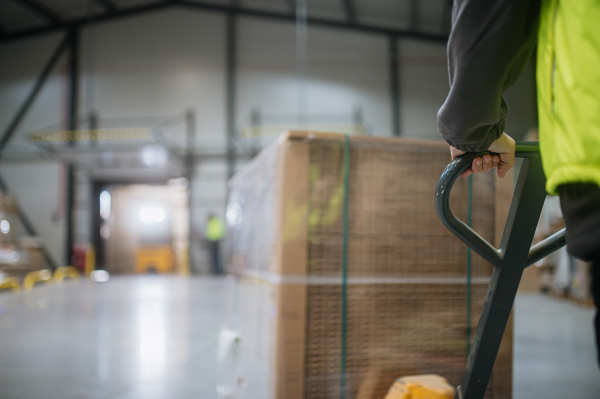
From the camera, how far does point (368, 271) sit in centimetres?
178

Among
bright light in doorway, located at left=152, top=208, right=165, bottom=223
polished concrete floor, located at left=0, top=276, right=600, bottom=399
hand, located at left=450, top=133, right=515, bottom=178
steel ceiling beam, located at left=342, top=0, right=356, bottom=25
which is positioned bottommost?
polished concrete floor, located at left=0, top=276, right=600, bottom=399

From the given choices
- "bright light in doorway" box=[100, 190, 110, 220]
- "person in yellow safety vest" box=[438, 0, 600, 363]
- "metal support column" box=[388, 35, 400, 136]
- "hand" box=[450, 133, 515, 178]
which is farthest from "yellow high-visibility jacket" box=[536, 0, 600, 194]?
"bright light in doorway" box=[100, 190, 110, 220]

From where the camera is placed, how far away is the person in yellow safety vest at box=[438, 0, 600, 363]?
54 cm

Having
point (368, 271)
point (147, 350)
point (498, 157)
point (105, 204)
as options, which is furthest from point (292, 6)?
point (498, 157)

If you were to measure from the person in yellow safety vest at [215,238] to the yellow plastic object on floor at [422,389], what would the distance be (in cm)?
1159

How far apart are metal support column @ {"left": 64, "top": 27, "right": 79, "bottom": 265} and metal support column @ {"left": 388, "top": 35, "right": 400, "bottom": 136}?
32.4 feet

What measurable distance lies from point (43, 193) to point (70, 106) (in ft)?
9.57

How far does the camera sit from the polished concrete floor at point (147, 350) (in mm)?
2600

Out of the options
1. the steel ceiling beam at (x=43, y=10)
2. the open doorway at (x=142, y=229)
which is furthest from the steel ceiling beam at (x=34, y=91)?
the open doorway at (x=142, y=229)

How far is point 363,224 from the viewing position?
1802 millimetres

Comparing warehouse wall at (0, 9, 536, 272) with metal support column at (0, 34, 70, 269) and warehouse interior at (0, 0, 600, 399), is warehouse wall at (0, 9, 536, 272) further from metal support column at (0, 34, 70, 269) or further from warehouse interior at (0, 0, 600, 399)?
A: metal support column at (0, 34, 70, 269)

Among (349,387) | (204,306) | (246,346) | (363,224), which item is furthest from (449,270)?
(204,306)

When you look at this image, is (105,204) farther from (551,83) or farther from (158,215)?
(551,83)

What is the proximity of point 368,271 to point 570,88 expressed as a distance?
1.30 metres
